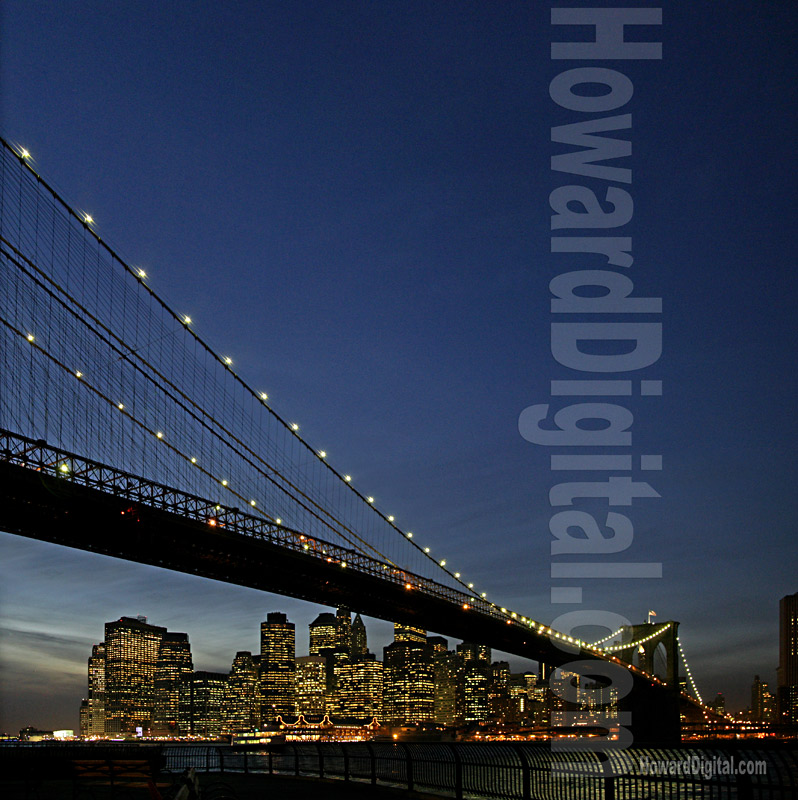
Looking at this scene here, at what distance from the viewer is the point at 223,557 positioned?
177 feet

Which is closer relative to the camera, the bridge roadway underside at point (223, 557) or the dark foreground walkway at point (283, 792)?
the dark foreground walkway at point (283, 792)

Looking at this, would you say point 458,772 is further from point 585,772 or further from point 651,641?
point 651,641

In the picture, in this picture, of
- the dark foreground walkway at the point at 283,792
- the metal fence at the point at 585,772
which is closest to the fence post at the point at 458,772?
the metal fence at the point at 585,772

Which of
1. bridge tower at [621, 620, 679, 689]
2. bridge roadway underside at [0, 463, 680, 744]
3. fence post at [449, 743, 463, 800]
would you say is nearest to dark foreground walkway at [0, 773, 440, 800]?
fence post at [449, 743, 463, 800]

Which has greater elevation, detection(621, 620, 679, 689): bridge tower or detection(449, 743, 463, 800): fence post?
detection(449, 743, 463, 800): fence post

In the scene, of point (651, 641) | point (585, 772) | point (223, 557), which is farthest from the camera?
point (651, 641)

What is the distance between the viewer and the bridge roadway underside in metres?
42.8

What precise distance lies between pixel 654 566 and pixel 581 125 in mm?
7986

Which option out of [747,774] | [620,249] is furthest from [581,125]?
[747,774]

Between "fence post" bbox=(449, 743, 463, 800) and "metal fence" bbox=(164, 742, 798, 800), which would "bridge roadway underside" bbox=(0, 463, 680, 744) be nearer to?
"metal fence" bbox=(164, 742, 798, 800)

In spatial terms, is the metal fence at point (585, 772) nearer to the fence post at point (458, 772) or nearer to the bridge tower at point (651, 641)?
the fence post at point (458, 772)

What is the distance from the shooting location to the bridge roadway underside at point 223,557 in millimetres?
42750

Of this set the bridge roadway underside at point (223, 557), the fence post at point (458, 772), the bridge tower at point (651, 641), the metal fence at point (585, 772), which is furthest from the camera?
the bridge tower at point (651, 641)

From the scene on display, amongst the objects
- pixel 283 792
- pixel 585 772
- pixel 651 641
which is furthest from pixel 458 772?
pixel 651 641
